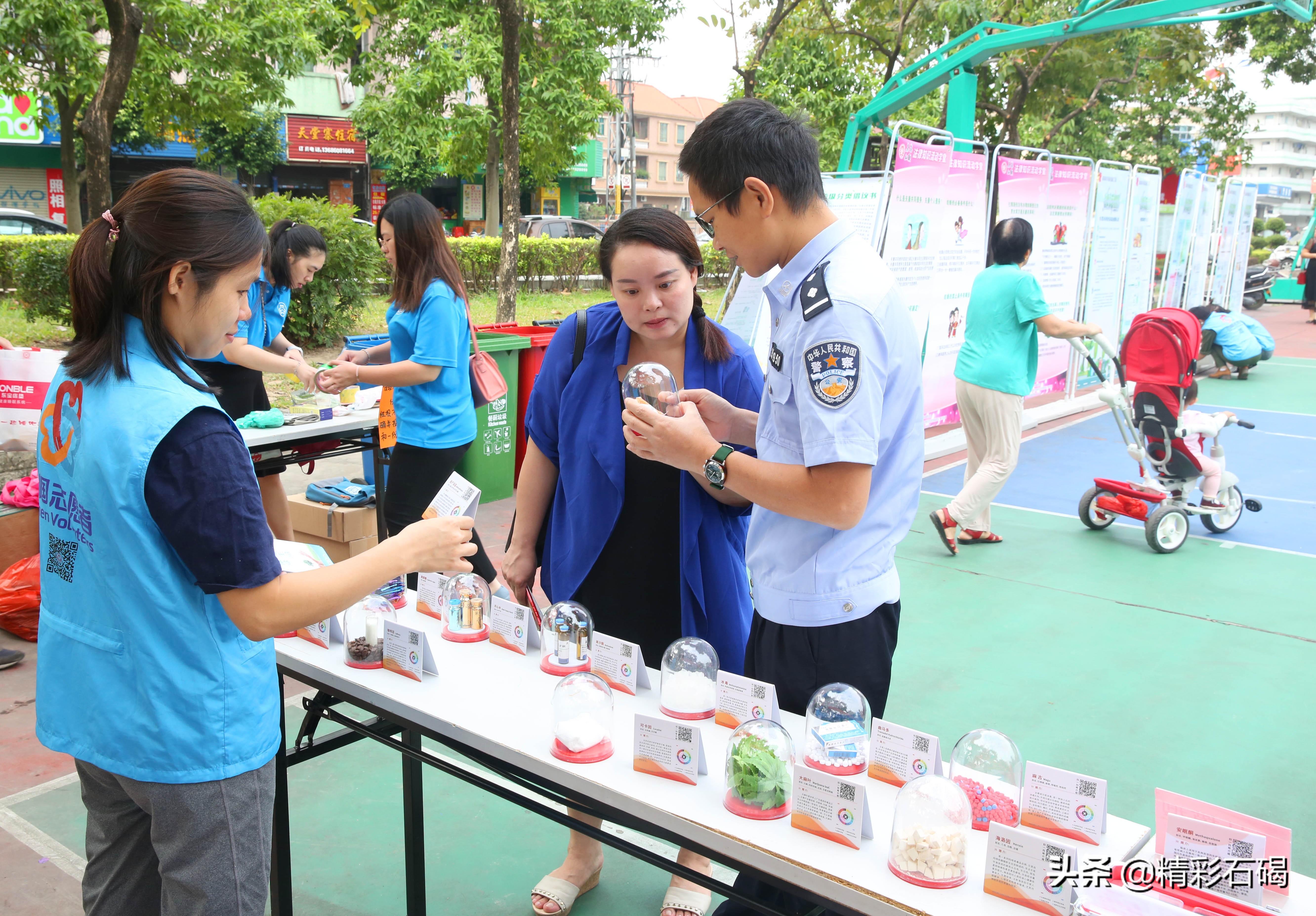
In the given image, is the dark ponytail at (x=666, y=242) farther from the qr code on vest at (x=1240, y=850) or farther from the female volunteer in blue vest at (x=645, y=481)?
the qr code on vest at (x=1240, y=850)

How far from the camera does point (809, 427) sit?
62.3 inches

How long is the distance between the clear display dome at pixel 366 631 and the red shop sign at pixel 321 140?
982 inches

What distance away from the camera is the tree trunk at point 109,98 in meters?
7.72

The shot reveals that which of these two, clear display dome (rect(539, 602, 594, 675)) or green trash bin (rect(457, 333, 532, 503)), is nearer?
clear display dome (rect(539, 602, 594, 675))

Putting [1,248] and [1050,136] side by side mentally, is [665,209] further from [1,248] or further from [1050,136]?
[1050,136]

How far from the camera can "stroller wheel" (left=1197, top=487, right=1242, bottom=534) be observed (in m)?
5.90

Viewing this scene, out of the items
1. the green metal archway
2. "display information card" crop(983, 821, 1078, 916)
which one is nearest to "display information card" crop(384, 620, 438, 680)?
"display information card" crop(983, 821, 1078, 916)

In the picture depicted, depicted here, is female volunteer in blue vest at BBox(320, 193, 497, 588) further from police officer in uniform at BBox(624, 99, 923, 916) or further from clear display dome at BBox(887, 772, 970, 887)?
clear display dome at BBox(887, 772, 970, 887)

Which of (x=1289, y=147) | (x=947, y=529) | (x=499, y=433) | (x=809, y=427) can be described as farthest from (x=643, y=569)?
(x=1289, y=147)

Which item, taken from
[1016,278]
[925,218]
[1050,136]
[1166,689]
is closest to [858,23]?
[1050,136]

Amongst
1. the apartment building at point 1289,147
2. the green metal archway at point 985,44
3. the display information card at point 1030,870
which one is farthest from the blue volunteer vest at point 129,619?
the apartment building at point 1289,147

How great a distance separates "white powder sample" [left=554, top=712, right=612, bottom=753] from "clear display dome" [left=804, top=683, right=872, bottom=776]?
35 cm

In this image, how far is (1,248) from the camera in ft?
38.7

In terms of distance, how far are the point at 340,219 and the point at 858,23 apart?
7.20 metres
